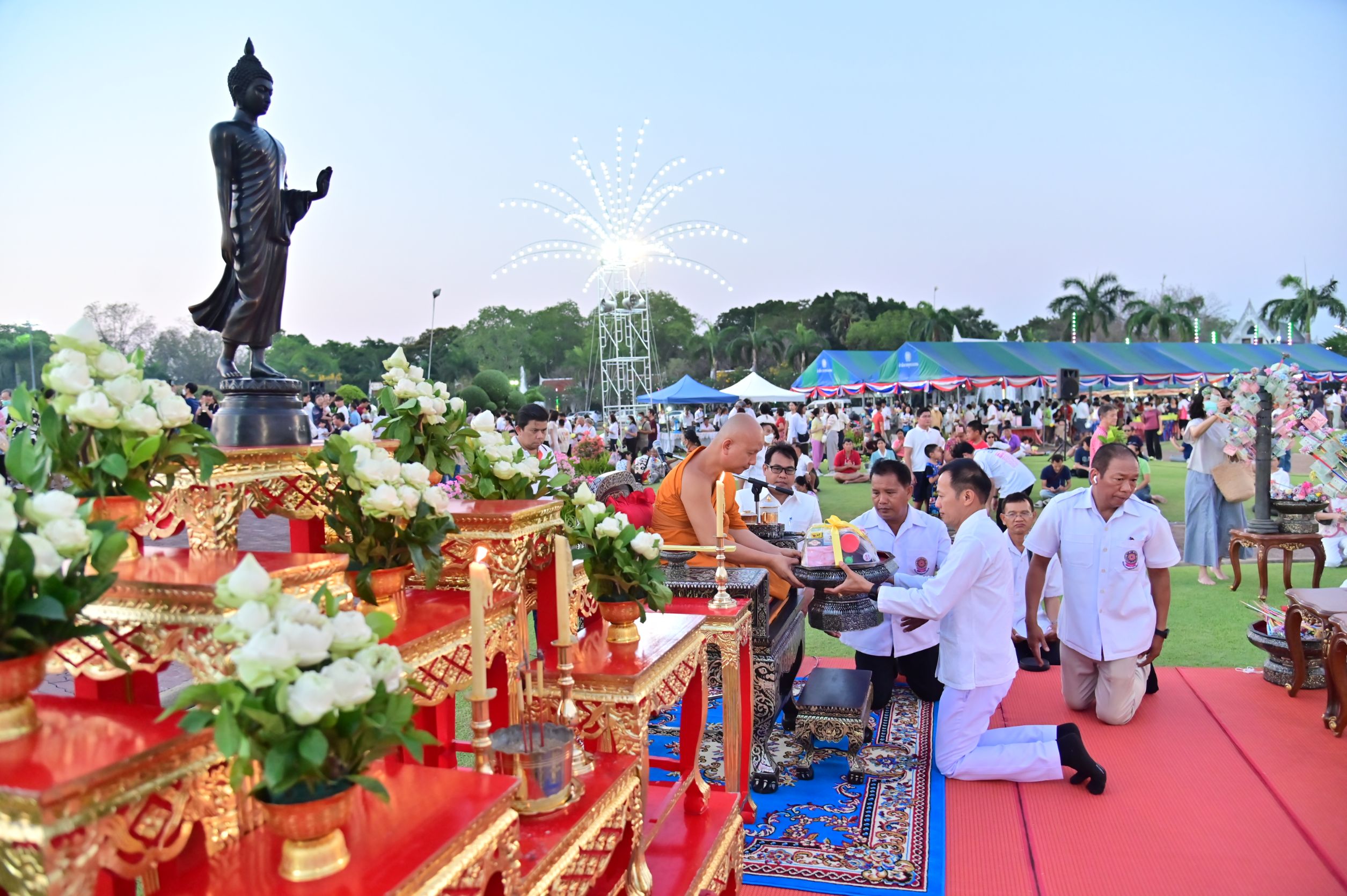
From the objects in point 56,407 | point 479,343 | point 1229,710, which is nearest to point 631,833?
point 56,407

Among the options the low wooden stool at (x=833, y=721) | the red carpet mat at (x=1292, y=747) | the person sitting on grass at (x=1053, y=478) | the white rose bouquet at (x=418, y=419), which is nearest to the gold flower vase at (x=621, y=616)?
the white rose bouquet at (x=418, y=419)

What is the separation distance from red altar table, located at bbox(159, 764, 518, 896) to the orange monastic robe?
2839mm

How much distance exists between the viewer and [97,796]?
1317mm

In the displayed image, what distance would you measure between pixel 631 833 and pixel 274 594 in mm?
1521

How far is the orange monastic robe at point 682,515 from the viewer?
471cm

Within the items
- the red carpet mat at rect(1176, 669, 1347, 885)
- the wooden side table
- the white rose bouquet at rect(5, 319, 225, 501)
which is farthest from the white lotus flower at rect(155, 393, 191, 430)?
the wooden side table

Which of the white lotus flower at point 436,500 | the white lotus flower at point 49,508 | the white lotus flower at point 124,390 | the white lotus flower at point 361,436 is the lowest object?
the white lotus flower at point 436,500

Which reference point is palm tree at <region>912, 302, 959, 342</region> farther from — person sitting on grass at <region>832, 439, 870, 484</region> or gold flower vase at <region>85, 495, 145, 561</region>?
gold flower vase at <region>85, 495, 145, 561</region>

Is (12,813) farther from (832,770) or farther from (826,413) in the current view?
(826,413)

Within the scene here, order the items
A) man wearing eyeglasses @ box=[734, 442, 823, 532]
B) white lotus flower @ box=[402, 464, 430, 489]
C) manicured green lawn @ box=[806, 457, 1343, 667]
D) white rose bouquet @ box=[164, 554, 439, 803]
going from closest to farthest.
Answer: white rose bouquet @ box=[164, 554, 439, 803] → white lotus flower @ box=[402, 464, 430, 489] → manicured green lawn @ box=[806, 457, 1343, 667] → man wearing eyeglasses @ box=[734, 442, 823, 532]

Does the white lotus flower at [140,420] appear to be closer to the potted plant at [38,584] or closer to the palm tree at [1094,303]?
the potted plant at [38,584]

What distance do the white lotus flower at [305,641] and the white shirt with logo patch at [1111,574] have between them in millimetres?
4865

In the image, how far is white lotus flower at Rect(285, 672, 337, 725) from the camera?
1.33 meters

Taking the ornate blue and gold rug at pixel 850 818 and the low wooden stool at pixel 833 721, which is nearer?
the ornate blue and gold rug at pixel 850 818
